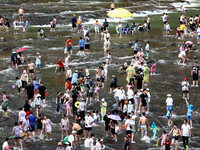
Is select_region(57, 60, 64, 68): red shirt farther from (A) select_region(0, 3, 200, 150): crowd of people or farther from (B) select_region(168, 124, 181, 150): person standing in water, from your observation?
(B) select_region(168, 124, 181, 150): person standing in water

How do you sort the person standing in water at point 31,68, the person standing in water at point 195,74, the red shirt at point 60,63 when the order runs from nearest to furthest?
the person standing in water at point 195,74 < the person standing in water at point 31,68 < the red shirt at point 60,63

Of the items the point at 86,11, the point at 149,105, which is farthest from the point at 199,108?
the point at 86,11

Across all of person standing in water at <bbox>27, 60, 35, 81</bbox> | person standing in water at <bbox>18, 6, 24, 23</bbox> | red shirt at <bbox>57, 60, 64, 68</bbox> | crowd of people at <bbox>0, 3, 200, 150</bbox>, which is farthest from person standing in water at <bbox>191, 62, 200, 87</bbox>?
person standing in water at <bbox>18, 6, 24, 23</bbox>

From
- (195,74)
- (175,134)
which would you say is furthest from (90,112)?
(195,74)

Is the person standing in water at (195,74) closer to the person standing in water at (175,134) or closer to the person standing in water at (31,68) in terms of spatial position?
the person standing in water at (175,134)

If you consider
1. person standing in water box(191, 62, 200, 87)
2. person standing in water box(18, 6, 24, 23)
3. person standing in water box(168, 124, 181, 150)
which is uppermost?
person standing in water box(18, 6, 24, 23)

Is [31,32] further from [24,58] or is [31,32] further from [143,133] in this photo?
[143,133]

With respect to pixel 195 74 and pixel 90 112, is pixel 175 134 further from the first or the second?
pixel 195 74

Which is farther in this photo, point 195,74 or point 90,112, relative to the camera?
point 195,74

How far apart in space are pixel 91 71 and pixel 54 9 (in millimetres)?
24340

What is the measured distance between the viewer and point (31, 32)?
45.9 metres

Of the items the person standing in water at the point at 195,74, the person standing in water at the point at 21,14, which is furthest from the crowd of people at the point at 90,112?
the person standing in water at the point at 21,14

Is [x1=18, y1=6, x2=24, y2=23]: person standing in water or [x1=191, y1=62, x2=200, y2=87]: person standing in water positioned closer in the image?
[x1=191, y1=62, x2=200, y2=87]: person standing in water

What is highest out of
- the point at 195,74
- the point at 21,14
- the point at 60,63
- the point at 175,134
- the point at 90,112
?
the point at 21,14
